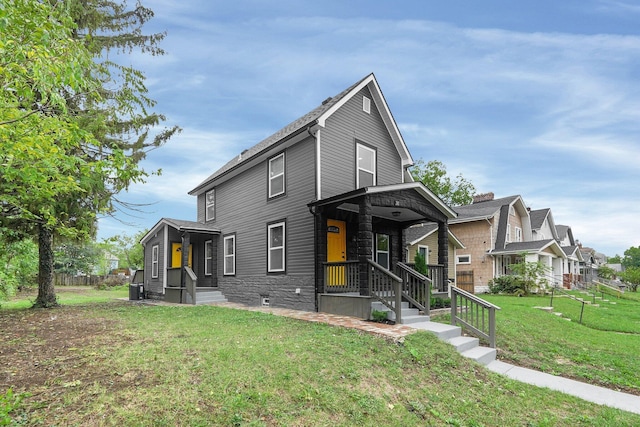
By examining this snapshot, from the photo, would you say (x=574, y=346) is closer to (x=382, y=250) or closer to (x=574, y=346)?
(x=574, y=346)

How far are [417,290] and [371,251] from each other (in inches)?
64.4

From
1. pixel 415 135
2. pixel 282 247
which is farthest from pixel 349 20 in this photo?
pixel 415 135

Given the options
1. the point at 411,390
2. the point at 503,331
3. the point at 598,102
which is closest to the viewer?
the point at 411,390

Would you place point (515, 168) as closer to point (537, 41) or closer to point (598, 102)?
point (598, 102)

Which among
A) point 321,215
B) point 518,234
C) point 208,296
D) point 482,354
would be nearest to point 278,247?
point 321,215

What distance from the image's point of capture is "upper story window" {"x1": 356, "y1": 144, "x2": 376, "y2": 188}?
12343mm

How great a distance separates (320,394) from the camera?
439cm

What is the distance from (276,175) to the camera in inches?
499

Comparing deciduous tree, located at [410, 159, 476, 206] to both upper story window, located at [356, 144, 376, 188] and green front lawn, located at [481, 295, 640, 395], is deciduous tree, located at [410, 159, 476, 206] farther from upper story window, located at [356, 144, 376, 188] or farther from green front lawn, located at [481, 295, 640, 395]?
green front lawn, located at [481, 295, 640, 395]

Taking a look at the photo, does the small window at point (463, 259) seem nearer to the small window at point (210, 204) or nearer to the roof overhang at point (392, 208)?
the roof overhang at point (392, 208)

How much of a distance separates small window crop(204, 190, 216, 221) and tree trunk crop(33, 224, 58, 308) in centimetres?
618

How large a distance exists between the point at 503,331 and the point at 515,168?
17687 millimetres

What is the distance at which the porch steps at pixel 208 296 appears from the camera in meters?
14.6

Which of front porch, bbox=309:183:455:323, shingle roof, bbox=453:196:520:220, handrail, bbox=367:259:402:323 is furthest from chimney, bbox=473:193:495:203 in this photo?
handrail, bbox=367:259:402:323
